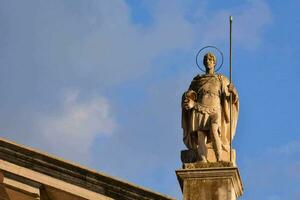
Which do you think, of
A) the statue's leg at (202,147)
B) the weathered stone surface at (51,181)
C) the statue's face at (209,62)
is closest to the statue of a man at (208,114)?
the statue's leg at (202,147)

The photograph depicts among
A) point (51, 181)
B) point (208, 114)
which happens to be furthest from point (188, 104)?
point (51, 181)

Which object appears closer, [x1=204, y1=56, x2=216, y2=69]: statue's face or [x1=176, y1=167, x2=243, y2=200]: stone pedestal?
[x1=176, y1=167, x2=243, y2=200]: stone pedestal

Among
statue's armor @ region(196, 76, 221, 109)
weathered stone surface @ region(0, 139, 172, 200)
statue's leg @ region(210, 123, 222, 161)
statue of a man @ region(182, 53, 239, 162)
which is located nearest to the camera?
weathered stone surface @ region(0, 139, 172, 200)

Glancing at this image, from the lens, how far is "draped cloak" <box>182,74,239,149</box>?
810 inches

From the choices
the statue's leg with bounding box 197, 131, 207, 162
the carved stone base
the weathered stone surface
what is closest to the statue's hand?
the statue's leg with bounding box 197, 131, 207, 162

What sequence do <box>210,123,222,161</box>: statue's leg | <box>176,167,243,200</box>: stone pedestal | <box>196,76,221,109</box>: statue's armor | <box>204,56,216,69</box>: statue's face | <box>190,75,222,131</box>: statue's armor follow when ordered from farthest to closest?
<box>204,56,216,69</box>: statue's face
<box>196,76,221,109</box>: statue's armor
<box>190,75,222,131</box>: statue's armor
<box>210,123,222,161</box>: statue's leg
<box>176,167,243,200</box>: stone pedestal

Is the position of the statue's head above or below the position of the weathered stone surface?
above

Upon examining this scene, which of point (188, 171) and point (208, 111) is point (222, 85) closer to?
point (208, 111)

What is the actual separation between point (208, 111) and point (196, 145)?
85 centimetres

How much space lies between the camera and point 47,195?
19.9m

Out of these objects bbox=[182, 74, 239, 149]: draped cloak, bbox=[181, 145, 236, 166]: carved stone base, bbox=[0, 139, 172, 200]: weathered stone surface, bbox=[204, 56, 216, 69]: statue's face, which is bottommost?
bbox=[0, 139, 172, 200]: weathered stone surface

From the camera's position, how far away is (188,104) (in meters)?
20.8

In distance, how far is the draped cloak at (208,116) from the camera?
67.5 feet

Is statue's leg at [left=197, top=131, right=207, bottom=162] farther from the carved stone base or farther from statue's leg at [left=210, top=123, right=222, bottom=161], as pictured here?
statue's leg at [left=210, top=123, right=222, bottom=161]
